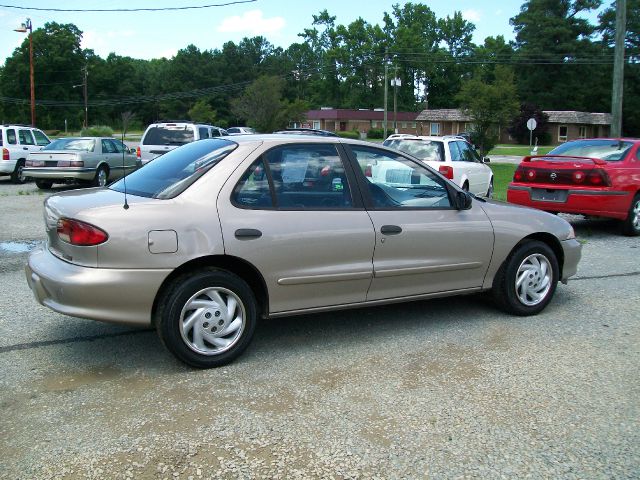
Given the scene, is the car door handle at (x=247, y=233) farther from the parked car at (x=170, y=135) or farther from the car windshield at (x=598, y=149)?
the parked car at (x=170, y=135)

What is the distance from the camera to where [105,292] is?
12.5 feet

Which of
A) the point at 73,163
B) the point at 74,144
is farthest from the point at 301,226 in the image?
the point at 74,144

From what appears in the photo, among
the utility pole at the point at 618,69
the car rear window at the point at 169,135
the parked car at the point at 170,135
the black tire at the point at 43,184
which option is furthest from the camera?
the utility pole at the point at 618,69

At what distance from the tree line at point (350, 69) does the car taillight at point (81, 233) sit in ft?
223

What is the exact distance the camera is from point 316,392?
12.6ft

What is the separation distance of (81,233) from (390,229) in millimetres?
2212

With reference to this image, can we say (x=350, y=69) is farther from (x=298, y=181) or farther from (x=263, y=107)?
(x=298, y=181)

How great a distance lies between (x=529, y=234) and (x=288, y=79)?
10404cm

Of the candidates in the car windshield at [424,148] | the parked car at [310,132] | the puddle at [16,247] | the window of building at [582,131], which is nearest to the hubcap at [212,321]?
the parked car at [310,132]

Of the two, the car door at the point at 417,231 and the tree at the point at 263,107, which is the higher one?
the tree at the point at 263,107

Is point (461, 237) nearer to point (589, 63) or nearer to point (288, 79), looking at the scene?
point (589, 63)

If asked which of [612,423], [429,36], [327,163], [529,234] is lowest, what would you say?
[612,423]

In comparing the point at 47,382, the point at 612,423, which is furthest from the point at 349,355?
the point at 47,382

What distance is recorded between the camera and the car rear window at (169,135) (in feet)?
51.1
